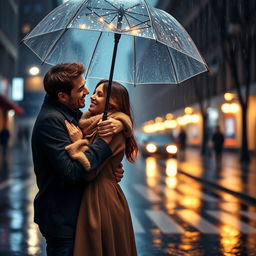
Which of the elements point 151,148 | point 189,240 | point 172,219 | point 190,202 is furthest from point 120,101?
point 151,148

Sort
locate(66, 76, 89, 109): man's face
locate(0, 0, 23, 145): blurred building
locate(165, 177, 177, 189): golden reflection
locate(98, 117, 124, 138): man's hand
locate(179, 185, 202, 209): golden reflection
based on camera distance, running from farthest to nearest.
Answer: locate(0, 0, 23, 145): blurred building < locate(165, 177, 177, 189): golden reflection < locate(179, 185, 202, 209): golden reflection < locate(66, 76, 89, 109): man's face < locate(98, 117, 124, 138): man's hand

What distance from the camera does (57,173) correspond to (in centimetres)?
320

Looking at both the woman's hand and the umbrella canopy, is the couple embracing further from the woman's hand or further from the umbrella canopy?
the umbrella canopy

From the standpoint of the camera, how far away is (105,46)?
4.88 metres

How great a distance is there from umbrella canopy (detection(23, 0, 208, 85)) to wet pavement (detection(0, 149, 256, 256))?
322cm

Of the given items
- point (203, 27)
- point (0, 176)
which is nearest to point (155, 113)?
point (203, 27)

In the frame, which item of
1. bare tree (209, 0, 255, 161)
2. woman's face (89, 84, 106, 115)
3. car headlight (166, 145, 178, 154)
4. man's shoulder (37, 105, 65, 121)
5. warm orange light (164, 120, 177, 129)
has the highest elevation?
bare tree (209, 0, 255, 161)

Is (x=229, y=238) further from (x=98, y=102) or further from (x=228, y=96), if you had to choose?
(x=228, y=96)

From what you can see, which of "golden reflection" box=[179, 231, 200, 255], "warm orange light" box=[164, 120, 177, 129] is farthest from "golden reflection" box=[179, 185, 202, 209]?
"warm orange light" box=[164, 120, 177, 129]

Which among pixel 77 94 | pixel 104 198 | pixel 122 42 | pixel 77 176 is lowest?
pixel 104 198

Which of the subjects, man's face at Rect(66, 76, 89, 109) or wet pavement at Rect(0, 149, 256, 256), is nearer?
man's face at Rect(66, 76, 89, 109)

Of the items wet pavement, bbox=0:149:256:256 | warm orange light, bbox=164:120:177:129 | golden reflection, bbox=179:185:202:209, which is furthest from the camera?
warm orange light, bbox=164:120:177:129

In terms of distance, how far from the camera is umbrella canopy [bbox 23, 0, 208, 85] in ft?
13.1

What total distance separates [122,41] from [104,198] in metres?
2.45
